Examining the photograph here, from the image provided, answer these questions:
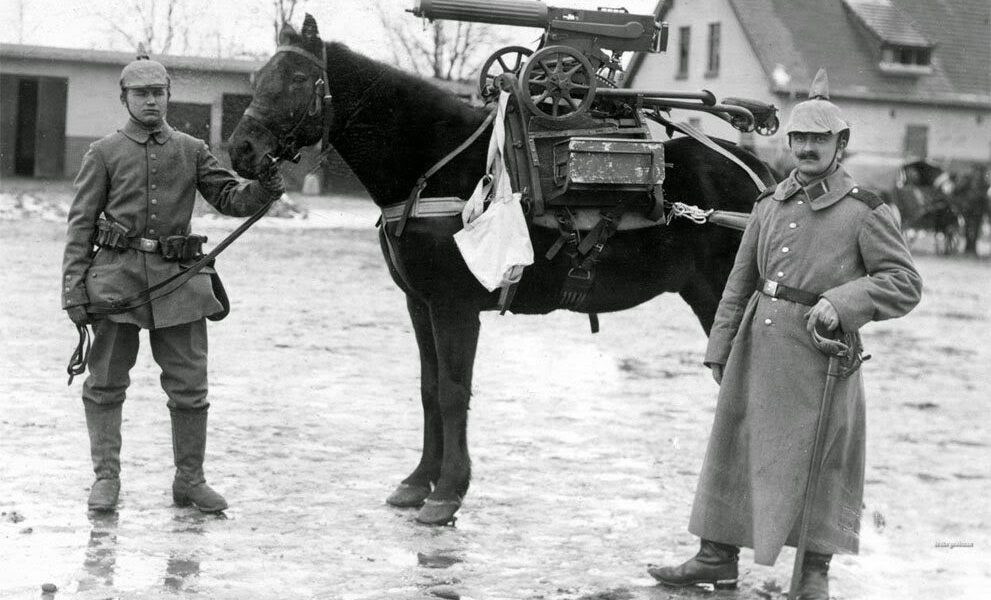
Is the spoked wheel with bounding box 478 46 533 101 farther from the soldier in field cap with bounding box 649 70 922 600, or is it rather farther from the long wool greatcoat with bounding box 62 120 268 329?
the soldier in field cap with bounding box 649 70 922 600

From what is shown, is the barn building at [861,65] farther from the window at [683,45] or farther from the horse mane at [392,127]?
the horse mane at [392,127]

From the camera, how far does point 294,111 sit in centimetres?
552

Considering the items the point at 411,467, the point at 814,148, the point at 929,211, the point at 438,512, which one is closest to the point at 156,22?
the point at 411,467

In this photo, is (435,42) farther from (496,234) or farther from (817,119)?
(817,119)

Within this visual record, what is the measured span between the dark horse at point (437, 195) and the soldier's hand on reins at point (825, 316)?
5.35 feet

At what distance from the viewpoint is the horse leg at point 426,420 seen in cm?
610

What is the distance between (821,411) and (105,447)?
3238 millimetres

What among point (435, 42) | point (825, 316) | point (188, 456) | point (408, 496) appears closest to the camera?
point (825, 316)

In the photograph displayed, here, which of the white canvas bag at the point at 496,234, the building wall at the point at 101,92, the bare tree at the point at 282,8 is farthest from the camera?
the building wall at the point at 101,92

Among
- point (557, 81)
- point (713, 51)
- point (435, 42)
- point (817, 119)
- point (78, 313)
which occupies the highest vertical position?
point (713, 51)

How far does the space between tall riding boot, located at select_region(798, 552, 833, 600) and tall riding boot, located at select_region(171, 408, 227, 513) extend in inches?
105

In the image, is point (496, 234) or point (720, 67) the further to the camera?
point (720, 67)

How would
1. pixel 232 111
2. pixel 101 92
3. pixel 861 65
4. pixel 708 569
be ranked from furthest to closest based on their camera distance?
pixel 861 65 < pixel 101 92 < pixel 232 111 < pixel 708 569

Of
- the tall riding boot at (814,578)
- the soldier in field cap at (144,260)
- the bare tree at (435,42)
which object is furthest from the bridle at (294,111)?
the tall riding boot at (814,578)
